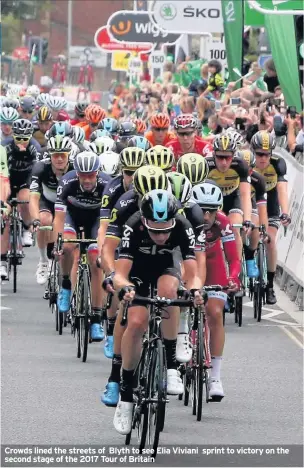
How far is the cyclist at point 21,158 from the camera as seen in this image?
2089 centimetres

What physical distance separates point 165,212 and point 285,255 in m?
10.3

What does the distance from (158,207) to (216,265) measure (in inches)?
106

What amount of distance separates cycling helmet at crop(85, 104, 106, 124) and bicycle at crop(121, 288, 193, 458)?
41.4 feet

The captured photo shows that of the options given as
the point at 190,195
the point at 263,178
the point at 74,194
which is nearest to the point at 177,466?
the point at 190,195

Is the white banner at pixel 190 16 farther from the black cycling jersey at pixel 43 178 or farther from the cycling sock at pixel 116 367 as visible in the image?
the cycling sock at pixel 116 367

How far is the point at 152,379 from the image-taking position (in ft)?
33.9

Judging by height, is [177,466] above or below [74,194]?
below

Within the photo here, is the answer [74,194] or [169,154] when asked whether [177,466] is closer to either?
[169,154]

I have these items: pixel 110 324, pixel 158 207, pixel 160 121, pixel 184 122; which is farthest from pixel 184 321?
pixel 160 121

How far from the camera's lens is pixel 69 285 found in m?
15.9

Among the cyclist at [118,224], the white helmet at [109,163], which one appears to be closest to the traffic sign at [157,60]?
the white helmet at [109,163]

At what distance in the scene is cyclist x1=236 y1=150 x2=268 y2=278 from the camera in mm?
17656

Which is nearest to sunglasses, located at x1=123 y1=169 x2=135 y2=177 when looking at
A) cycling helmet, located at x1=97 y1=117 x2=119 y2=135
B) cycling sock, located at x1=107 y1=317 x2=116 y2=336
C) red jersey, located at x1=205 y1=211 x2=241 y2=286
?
red jersey, located at x1=205 y1=211 x2=241 y2=286

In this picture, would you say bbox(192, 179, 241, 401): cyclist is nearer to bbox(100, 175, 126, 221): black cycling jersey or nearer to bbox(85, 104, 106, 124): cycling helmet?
bbox(100, 175, 126, 221): black cycling jersey
